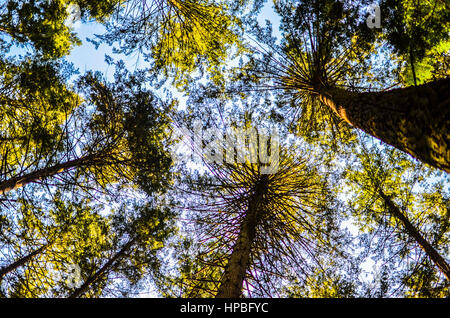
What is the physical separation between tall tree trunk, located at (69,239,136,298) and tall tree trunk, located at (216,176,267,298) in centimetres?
475

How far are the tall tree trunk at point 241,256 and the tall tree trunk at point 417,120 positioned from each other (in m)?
2.96

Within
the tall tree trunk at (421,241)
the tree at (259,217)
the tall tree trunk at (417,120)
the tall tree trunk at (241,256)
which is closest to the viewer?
the tall tree trunk at (417,120)

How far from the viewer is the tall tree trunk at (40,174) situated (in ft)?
17.0

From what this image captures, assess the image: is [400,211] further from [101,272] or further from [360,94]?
[101,272]

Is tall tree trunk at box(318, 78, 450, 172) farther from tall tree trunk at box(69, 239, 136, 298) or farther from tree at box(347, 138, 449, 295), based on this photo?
tall tree trunk at box(69, 239, 136, 298)

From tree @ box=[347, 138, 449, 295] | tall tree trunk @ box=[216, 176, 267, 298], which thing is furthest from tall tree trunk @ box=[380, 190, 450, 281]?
tall tree trunk @ box=[216, 176, 267, 298]

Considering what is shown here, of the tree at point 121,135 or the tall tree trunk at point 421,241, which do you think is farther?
the tree at point 121,135

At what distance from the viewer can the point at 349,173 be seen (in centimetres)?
803

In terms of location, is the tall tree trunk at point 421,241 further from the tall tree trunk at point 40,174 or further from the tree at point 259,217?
the tall tree trunk at point 40,174

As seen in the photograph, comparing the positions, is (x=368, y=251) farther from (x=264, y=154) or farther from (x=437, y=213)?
(x=264, y=154)

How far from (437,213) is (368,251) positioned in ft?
8.16

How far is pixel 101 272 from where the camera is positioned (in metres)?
7.00

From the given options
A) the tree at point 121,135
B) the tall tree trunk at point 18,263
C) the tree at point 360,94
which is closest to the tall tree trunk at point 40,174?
the tree at point 121,135
